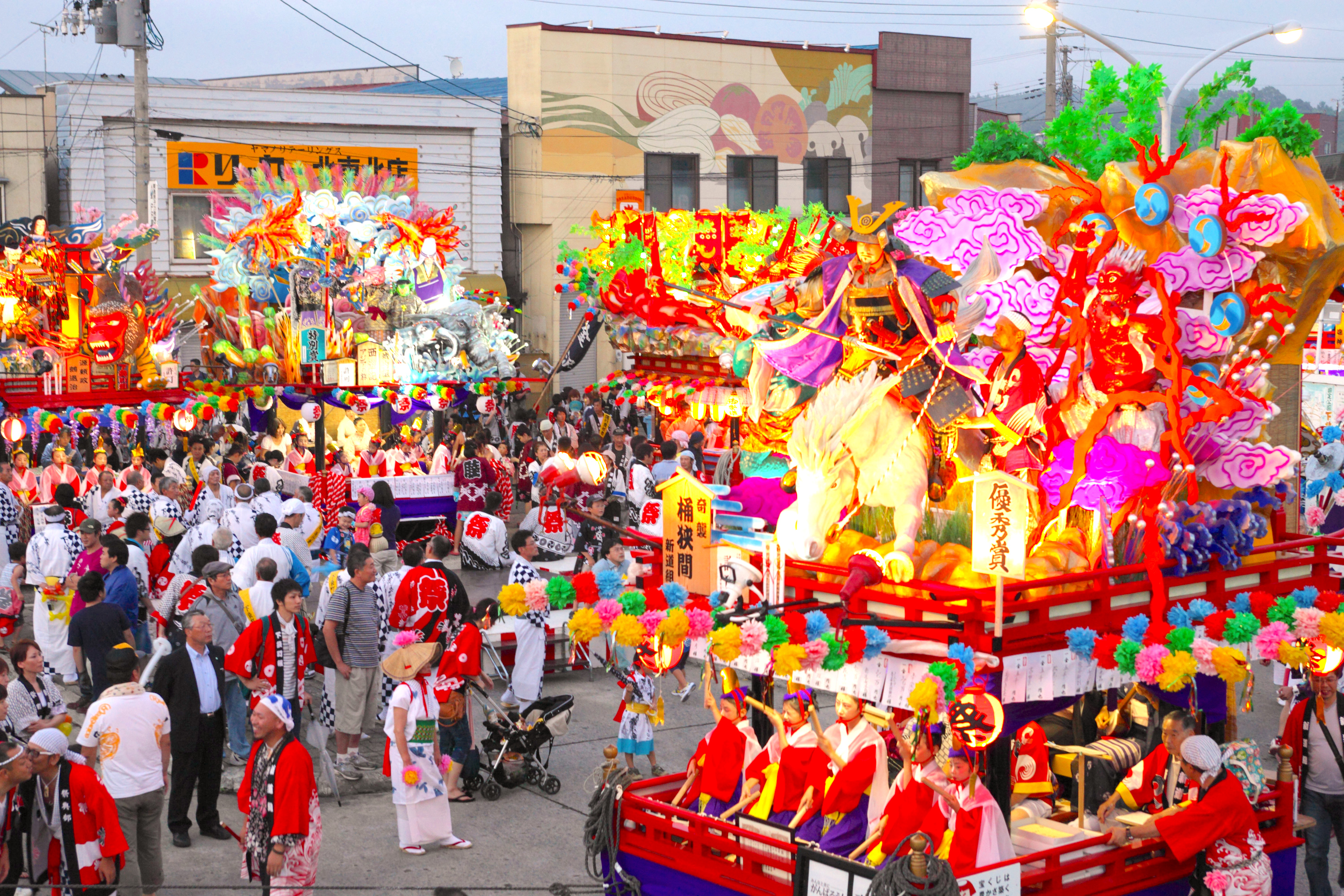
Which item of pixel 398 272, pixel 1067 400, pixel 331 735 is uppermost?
pixel 398 272

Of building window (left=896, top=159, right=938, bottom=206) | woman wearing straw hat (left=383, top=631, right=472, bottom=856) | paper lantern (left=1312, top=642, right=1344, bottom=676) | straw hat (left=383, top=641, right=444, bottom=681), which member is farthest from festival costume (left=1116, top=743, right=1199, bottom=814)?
building window (left=896, top=159, right=938, bottom=206)

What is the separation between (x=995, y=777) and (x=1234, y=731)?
2113 millimetres

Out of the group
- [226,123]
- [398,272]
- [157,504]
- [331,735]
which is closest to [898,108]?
[226,123]

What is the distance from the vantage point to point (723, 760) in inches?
322

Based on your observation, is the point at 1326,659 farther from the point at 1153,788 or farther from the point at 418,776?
the point at 418,776

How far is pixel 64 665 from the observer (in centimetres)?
1239

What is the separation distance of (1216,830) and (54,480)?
14225 millimetres

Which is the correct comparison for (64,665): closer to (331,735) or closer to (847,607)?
(331,735)

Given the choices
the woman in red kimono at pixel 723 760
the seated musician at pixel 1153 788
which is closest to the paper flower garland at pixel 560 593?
the woman in red kimono at pixel 723 760

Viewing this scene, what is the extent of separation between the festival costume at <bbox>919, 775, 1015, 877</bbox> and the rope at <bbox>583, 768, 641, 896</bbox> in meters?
1.76

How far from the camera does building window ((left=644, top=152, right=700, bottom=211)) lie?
120ft

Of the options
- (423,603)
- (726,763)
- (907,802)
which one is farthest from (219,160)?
(907,802)

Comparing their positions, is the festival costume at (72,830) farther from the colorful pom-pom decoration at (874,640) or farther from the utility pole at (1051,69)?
the utility pole at (1051,69)

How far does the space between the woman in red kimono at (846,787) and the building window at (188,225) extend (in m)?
26.1
